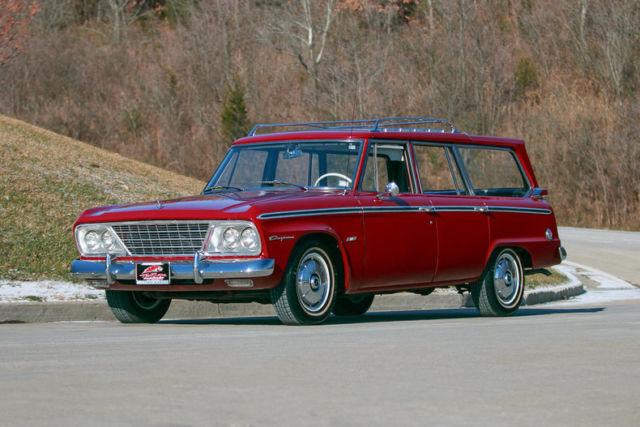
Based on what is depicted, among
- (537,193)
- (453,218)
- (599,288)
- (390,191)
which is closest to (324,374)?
(390,191)

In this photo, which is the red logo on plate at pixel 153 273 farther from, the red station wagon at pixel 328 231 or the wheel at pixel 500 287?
the wheel at pixel 500 287

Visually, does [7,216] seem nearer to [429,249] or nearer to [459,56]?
[429,249]

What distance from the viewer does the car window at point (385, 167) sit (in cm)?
1306

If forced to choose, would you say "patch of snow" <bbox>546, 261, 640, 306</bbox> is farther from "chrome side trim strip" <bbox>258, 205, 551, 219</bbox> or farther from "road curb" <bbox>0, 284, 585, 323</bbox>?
"chrome side trim strip" <bbox>258, 205, 551, 219</bbox>

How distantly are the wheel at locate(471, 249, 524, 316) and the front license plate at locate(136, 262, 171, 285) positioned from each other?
378 cm

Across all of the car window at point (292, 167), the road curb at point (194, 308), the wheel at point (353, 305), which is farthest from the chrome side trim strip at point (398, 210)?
the road curb at point (194, 308)

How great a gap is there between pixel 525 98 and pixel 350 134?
5184 cm

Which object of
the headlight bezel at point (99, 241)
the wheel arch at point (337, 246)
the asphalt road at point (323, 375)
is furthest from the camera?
the headlight bezel at point (99, 241)

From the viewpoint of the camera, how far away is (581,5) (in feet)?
217

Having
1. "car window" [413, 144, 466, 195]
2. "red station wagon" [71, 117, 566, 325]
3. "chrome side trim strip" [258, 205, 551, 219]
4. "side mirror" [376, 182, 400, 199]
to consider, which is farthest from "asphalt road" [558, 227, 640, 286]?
"side mirror" [376, 182, 400, 199]

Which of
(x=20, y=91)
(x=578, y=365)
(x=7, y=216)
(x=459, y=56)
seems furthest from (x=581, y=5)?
(x=578, y=365)

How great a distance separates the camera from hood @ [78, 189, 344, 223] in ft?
38.9

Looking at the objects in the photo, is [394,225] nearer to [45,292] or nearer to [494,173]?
[494,173]

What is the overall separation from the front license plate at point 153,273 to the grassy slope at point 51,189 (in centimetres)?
471
